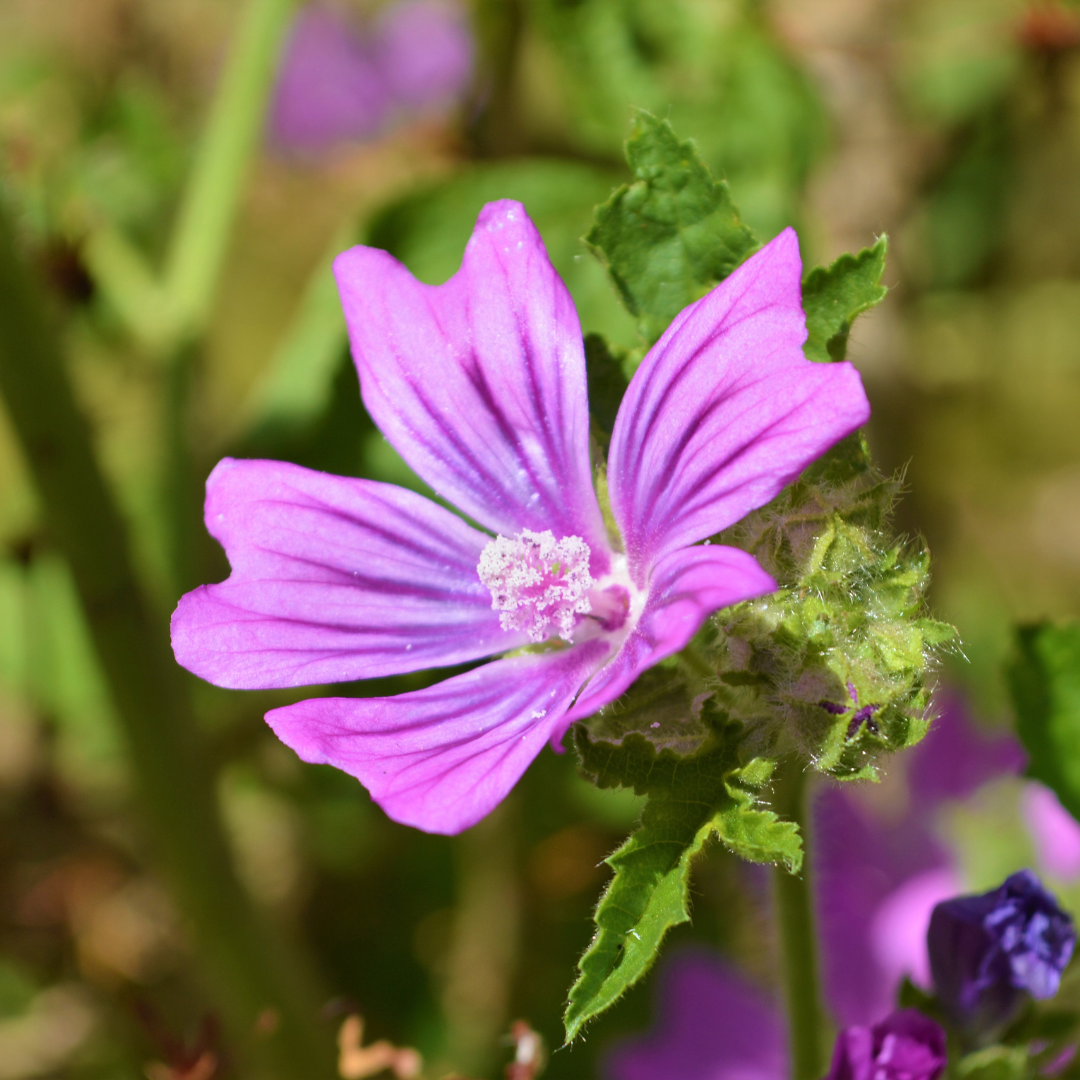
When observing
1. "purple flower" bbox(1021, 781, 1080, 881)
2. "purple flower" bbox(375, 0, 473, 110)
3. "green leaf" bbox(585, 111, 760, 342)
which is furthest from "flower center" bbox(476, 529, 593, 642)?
"purple flower" bbox(375, 0, 473, 110)

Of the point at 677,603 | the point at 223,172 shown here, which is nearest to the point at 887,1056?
the point at 677,603

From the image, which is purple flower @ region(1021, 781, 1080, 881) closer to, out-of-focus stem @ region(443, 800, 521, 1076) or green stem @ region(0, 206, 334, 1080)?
out-of-focus stem @ region(443, 800, 521, 1076)

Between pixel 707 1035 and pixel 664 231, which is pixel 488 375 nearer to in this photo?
pixel 664 231

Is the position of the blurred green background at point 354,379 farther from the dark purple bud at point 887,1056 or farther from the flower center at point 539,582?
the dark purple bud at point 887,1056

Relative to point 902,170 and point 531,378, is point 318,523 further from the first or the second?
point 902,170

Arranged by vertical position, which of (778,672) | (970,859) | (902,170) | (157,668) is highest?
(902,170)

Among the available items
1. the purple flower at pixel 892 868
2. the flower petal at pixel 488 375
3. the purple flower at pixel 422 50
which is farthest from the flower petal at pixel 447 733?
the purple flower at pixel 422 50

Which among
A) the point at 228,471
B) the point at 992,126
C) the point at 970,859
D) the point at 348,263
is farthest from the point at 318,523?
the point at 992,126
